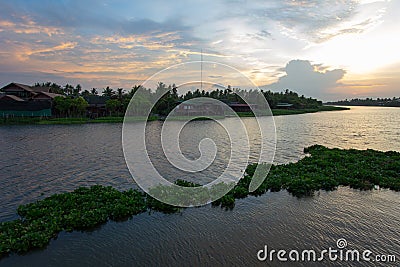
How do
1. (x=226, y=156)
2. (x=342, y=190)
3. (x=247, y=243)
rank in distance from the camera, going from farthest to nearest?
(x=226, y=156) < (x=342, y=190) < (x=247, y=243)

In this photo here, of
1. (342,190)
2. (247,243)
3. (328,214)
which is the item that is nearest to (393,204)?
(342,190)

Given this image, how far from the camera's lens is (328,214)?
1082 cm

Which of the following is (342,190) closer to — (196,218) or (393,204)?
(393,204)

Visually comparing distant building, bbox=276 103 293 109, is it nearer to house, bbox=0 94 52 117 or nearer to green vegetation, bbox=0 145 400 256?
house, bbox=0 94 52 117

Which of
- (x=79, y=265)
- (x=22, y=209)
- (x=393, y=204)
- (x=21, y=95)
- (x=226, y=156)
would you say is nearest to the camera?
(x=79, y=265)

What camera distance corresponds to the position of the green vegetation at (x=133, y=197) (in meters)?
8.70

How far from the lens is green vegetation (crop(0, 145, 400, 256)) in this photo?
343 inches

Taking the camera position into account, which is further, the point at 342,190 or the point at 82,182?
the point at 82,182

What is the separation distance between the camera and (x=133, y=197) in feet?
38.1

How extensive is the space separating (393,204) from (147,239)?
1074cm

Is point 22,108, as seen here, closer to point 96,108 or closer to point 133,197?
point 96,108

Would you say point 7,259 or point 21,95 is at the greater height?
point 21,95

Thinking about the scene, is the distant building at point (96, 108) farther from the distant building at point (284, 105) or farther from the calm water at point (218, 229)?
the distant building at point (284, 105)

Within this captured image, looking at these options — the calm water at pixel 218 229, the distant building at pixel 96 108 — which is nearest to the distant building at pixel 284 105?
the distant building at pixel 96 108
